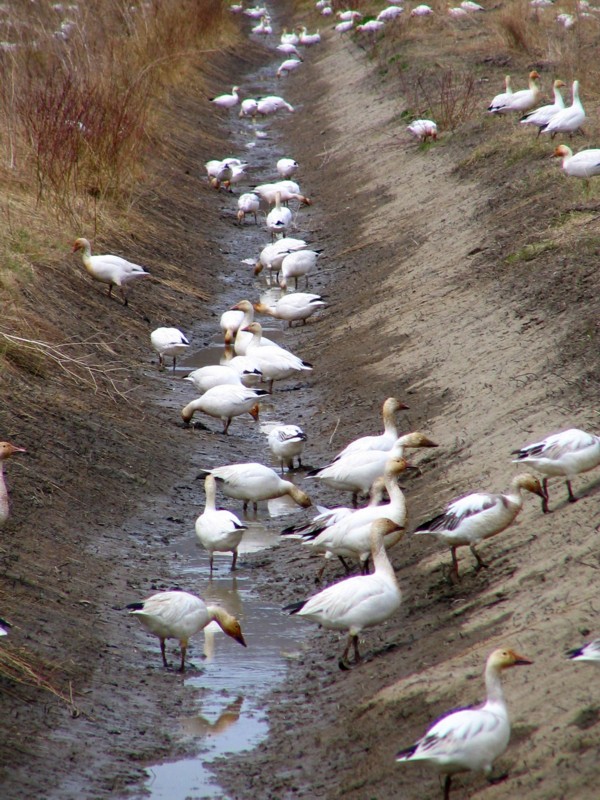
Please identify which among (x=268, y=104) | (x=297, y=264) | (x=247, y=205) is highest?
(x=268, y=104)

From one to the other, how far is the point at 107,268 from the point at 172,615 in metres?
5.96

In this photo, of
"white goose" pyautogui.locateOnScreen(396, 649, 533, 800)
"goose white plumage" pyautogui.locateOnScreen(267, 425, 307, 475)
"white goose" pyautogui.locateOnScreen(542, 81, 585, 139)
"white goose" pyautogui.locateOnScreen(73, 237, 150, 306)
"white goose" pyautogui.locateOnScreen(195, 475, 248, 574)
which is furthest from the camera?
"white goose" pyautogui.locateOnScreen(542, 81, 585, 139)

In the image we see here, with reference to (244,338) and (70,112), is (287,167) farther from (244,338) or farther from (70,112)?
(244,338)

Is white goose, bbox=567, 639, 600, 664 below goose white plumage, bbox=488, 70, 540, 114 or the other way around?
below

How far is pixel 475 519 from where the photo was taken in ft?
17.9

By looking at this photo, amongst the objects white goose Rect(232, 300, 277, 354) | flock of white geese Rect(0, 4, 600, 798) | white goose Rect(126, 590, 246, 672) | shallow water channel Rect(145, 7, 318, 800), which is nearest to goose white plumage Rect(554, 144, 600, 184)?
flock of white geese Rect(0, 4, 600, 798)

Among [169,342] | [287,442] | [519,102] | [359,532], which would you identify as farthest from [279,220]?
[359,532]

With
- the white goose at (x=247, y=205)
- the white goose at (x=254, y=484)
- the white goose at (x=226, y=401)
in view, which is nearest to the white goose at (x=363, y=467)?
the white goose at (x=254, y=484)

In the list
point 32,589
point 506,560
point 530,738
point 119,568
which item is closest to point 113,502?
point 119,568

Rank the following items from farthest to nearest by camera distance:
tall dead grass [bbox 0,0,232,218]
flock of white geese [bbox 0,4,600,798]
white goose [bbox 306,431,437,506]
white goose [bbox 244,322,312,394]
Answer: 1. tall dead grass [bbox 0,0,232,218]
2. white goose [bbox 244,322,312,394]
3. white goose [bbox 306,431,437,506]
4. flock of white geese [bbox 0,4,600,798]

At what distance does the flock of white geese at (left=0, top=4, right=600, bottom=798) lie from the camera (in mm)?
3920

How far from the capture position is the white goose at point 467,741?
3787 mm

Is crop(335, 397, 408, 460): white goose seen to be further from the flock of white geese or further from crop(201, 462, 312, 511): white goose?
crop(201, 462, 312, 511): white goose

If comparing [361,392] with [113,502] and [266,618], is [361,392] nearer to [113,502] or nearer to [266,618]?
[113,502]
